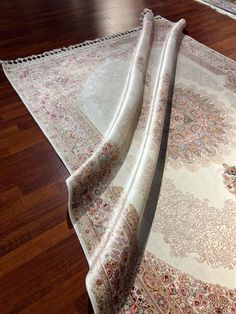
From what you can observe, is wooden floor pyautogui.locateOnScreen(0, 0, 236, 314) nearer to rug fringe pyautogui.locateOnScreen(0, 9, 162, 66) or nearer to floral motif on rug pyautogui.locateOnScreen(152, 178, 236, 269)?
rug fringe pyautogui.locateOnScreen(0, 9, 162, 66)

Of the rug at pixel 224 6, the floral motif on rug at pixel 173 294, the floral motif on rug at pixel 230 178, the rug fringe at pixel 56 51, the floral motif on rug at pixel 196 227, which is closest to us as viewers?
the floral motif on rug at pixel 173 294

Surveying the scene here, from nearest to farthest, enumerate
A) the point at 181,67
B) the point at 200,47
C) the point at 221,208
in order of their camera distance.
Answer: the point at 221,208 < the point at 181,67 < the point at 200,47

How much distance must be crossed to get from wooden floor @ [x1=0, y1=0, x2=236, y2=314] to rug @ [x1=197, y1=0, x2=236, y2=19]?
473mm

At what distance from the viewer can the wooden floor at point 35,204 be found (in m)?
1.02

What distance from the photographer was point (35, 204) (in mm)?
1287

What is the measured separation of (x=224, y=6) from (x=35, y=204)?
288cm

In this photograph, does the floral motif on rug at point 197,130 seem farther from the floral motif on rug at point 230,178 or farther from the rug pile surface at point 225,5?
the rug pile surface at point 225,5

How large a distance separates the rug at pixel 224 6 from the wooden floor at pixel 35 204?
473mm

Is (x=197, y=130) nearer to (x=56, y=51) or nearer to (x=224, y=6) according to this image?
(x=56, y=51)

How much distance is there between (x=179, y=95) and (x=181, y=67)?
14.8 inches

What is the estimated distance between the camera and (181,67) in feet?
7.08

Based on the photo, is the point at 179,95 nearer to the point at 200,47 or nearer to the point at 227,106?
the point at 227,106

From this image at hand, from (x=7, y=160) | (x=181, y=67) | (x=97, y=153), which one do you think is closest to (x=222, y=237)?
(x=97, y=153)

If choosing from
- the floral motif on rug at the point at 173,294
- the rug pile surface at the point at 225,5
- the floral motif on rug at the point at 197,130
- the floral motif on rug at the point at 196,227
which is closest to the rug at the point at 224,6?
the rug pile surface at the point at 225,5
